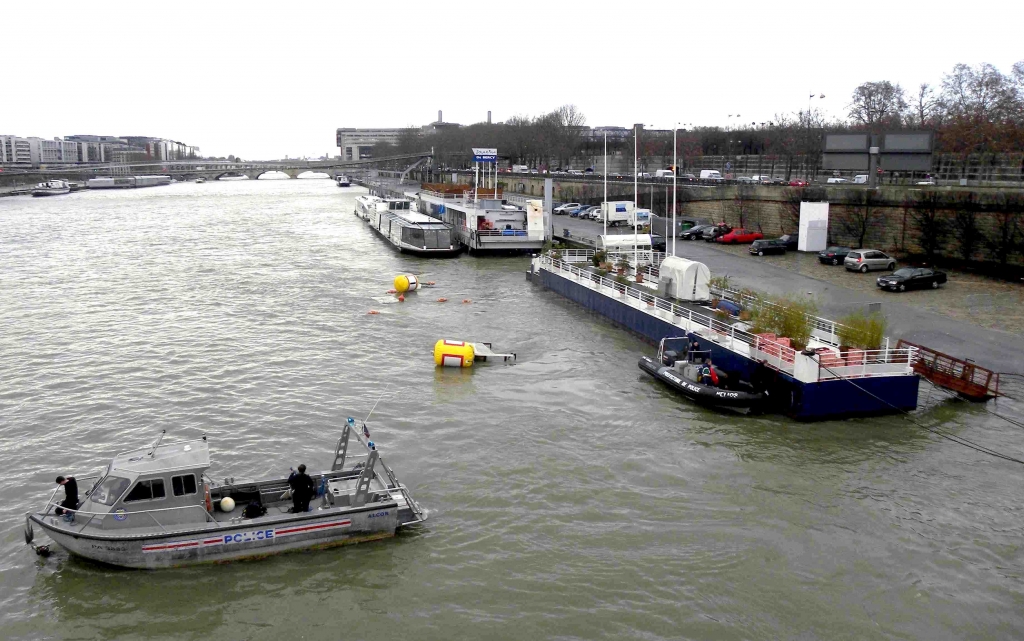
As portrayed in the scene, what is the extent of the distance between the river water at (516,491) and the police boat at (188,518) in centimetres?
33

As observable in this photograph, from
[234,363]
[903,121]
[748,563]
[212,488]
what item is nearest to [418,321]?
[234,363]

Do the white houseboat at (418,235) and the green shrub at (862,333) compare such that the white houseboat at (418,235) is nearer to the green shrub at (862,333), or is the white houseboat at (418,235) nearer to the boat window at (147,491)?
the green shrub at (862,333)

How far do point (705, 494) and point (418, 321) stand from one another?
1869cm

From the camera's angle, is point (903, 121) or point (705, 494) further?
point (903, 121)

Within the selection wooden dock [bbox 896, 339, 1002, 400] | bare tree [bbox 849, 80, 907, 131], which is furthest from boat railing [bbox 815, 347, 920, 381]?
bare tree [bbox 849, 80, 907, 131]

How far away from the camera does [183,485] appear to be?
1415 cm

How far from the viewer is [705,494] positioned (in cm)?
1697

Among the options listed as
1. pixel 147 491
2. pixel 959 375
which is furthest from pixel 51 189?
pixel 959 375

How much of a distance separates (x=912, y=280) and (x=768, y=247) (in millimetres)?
12044

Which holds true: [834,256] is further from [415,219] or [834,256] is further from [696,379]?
[415,219]

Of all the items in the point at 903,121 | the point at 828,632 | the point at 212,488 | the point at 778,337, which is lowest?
the point at 828,632

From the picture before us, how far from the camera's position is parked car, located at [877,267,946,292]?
112ft

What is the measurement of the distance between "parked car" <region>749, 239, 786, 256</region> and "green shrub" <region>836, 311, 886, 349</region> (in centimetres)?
2391

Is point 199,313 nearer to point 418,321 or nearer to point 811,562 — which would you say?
point 418,321
